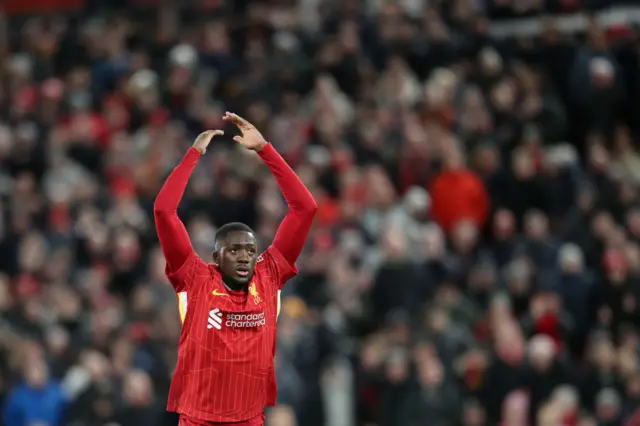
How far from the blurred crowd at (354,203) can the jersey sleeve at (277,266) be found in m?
5.26

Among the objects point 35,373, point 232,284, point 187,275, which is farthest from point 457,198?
point 187,275

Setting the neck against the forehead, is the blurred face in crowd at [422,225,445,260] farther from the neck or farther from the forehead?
the forehead

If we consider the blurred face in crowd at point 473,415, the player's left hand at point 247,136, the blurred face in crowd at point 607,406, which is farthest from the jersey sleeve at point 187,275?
the blurred face in crowd at point 607,406

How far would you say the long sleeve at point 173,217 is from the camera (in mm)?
8773

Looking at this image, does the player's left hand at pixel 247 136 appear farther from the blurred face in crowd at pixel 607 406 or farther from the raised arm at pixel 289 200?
the blurred face in crowd at pixel 607 406

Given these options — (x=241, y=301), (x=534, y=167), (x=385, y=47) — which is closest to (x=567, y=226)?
(x=534, y=167)

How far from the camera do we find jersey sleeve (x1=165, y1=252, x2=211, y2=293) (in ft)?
29.2

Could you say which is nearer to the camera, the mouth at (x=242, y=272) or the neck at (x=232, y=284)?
the mouth at (x=242, y=272)

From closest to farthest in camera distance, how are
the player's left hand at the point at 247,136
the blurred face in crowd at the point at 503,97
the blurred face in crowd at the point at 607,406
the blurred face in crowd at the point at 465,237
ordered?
1. the player's left hand at the point at 247,136
2. the blurred face in crowd at the point at 607,406
3. the blurred face in crowd at the point at 465,237
4. the blurred face in crowd at the point at 503,97

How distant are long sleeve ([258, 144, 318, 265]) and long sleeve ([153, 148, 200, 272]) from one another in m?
0.56

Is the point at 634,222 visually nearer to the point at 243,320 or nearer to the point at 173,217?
the point at 243,320

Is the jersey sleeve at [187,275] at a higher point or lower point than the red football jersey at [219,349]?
higher

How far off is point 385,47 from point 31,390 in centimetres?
693

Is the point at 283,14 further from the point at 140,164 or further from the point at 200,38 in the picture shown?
the point at 140,164
